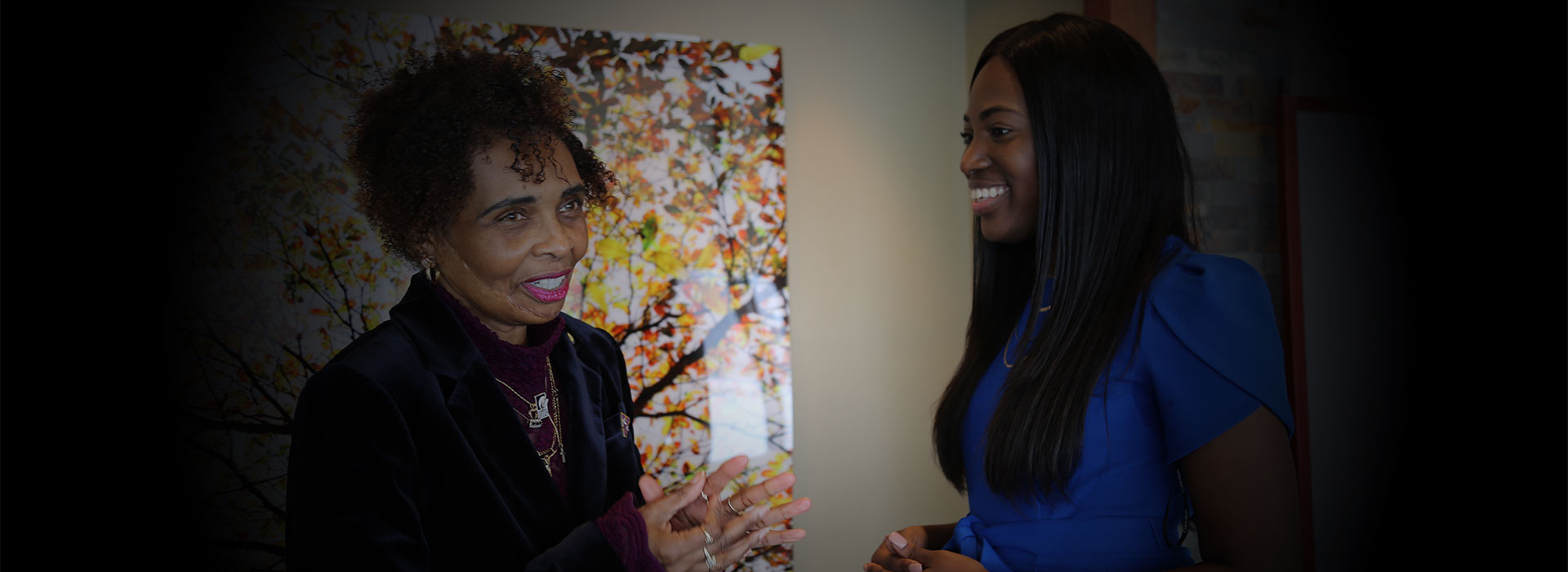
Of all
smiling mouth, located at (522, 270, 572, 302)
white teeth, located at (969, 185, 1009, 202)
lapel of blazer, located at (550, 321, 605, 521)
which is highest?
white teeth, located at (969, 185, 1009, 202)

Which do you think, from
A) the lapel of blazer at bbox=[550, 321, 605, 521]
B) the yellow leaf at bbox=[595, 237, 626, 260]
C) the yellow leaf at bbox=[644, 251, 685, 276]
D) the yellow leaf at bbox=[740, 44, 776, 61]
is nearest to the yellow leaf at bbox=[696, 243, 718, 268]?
the yellow leaf at bbox=[644, 251, 685, 276]

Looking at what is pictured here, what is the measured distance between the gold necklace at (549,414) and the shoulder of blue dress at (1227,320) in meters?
0.99

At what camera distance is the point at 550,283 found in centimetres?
130

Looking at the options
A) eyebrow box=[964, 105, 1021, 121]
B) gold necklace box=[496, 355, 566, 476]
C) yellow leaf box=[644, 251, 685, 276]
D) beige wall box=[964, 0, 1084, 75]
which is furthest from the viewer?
beige wall box=[964, 0, 1084, 75]

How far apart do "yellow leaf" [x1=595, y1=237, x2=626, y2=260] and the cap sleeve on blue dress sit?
5.10ft

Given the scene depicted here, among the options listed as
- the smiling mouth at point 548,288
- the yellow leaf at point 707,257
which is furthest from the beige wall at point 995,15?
the smiling mouth at point 548,288

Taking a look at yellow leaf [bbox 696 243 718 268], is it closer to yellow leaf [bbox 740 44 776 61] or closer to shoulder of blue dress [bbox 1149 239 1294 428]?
yellow leaf [bbox 740 44 776 61]

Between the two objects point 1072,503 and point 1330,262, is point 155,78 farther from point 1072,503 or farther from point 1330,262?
point 1330,262

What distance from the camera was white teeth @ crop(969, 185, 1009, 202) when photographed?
4.83 ft

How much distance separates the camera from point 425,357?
1.22 m

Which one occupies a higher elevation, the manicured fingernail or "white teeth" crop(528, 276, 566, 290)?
"white teeth" crop(528, 276, 566, 290)

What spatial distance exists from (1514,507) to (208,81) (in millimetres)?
3011

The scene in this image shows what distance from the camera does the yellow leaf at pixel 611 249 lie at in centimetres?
238

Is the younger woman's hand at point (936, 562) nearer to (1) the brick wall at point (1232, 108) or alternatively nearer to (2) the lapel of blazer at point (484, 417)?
(2) the lapel of blazer at point (484, 417)
